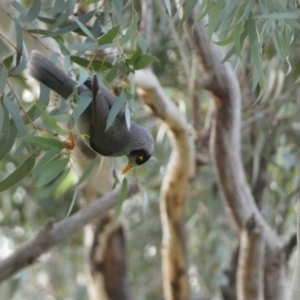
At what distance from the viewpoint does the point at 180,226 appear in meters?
3.40

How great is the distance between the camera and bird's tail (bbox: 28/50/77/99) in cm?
195

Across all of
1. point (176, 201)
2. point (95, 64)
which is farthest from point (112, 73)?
point (176, 201)

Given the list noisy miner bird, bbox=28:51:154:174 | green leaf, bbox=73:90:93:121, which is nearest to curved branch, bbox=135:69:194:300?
noisy miner bird, bbox=28:51:154:174

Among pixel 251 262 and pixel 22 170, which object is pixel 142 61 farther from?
pixel 251 262

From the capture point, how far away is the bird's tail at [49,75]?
1949mm

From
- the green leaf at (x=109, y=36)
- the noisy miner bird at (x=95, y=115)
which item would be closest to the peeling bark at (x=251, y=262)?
the noisy miner bird at (x=95, y=115)

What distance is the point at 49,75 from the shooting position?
1.95 m

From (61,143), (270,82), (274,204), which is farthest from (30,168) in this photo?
(274,204)

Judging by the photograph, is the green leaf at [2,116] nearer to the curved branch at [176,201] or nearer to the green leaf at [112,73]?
the green leaf at [112,73]

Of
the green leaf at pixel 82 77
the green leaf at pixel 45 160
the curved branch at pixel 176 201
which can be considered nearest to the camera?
the green leaf at pixel 82 77

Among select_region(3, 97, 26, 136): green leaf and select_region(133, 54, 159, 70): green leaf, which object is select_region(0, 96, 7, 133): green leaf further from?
select_region(133, 54, 159, 70): green leaf

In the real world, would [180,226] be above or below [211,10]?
below

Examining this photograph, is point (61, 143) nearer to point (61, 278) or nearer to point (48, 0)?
point (48, 0)

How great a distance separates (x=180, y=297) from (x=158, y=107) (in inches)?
36.3
